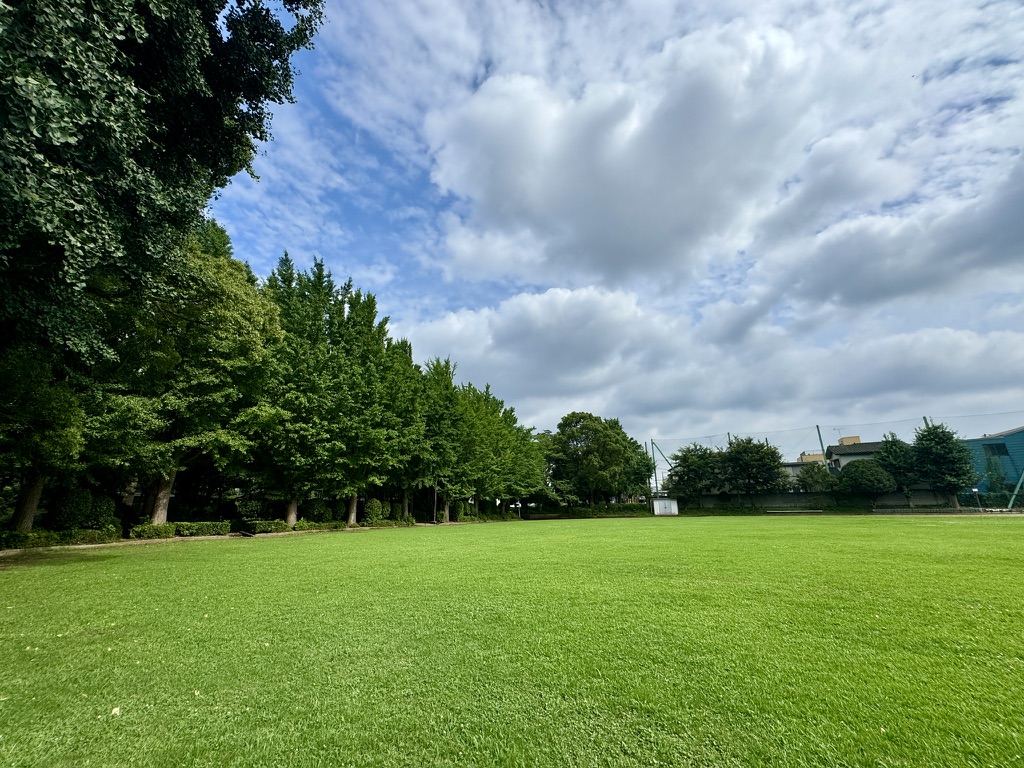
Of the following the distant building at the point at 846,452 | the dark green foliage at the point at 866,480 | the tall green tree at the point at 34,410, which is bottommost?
the dark green foliage at the point at 866,480

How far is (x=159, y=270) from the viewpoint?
878cm

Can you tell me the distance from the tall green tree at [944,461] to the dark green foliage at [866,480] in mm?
2832

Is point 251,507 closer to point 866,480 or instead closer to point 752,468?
point 752,468

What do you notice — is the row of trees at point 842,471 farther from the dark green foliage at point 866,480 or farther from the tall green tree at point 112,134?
the tall green tree at point 112,134

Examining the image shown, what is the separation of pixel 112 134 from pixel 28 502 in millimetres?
14292

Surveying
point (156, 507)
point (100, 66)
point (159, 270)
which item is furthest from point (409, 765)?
point (156, 507)

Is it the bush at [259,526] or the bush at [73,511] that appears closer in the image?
the bush at [73,511]

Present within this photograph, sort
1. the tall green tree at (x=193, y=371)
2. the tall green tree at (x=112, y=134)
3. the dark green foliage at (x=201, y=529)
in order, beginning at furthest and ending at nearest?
the dark green foliage at (x=201, y=529)
the tall green tree at (x=193, y=371)
the tall green tree at (x=112, y=134)

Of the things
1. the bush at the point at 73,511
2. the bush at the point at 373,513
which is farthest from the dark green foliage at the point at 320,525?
the bush at the point at 73,511

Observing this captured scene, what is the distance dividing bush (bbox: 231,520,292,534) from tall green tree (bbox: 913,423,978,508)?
48374 millimetres

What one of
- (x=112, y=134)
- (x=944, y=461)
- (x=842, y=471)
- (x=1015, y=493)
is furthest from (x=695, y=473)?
(x=112, y=134)

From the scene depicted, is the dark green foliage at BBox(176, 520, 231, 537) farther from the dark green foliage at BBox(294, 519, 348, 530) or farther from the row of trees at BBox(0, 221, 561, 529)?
the dark green foliage at BBox(294, 519, 348, 530)

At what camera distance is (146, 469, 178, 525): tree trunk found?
17.7m

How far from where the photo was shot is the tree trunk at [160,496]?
1766 cm
